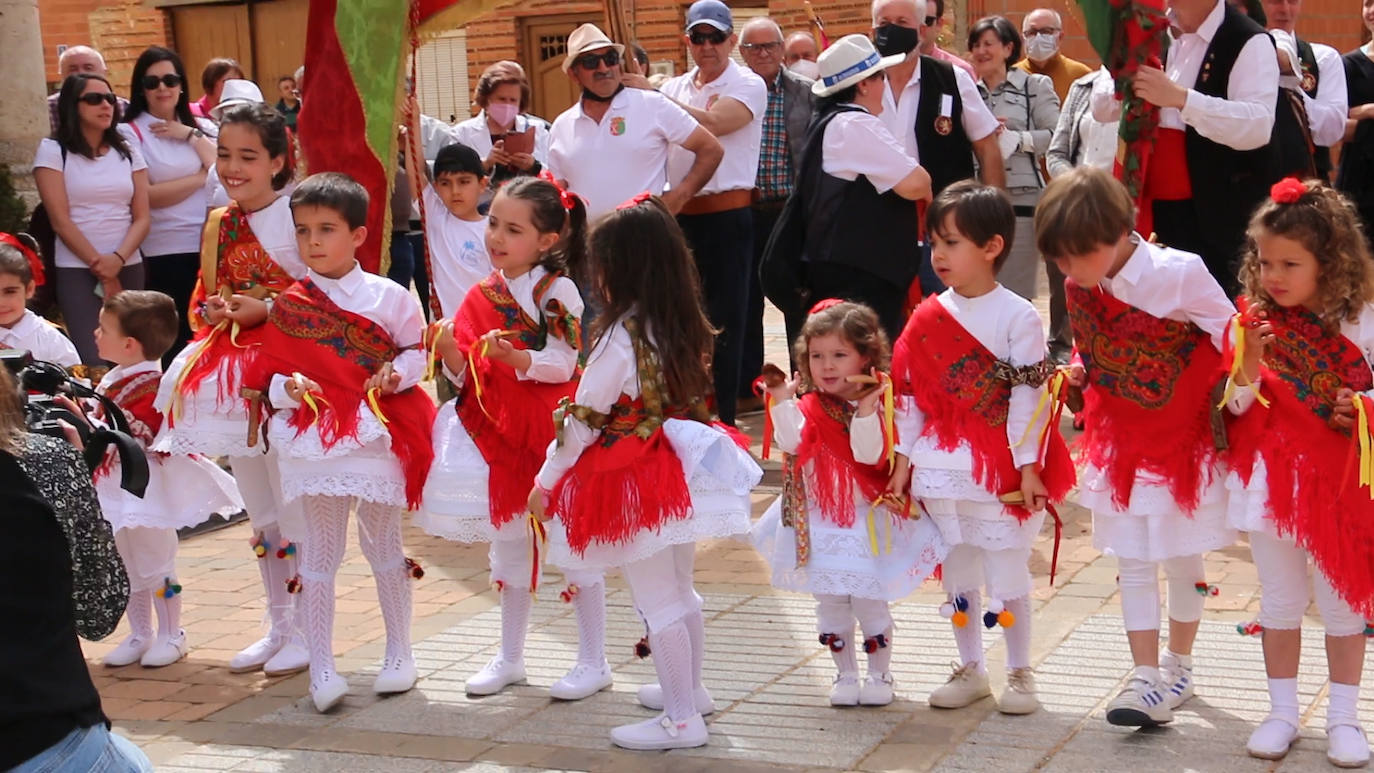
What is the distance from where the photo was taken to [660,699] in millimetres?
4730

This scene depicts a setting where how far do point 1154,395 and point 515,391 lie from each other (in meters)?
1.77

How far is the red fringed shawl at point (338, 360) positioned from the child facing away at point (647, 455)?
Answer: 2.03 ft

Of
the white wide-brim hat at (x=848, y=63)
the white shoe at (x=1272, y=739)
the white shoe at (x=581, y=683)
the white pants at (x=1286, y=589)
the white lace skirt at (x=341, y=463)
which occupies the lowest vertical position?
the white shoe at (x=581, y=683)

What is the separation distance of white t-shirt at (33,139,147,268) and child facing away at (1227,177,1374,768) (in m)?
5.44

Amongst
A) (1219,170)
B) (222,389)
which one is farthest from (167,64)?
(1219,170)

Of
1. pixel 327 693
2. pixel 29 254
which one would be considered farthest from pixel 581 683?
pixel 29 254

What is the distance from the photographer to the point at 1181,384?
429 cm

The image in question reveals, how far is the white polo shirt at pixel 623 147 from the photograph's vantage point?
7.35 meters

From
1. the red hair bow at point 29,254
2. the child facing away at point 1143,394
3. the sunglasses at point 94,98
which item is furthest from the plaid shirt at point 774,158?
the child facing away at point 1143,394

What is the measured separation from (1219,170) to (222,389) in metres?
3.34

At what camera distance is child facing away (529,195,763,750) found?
4.33m

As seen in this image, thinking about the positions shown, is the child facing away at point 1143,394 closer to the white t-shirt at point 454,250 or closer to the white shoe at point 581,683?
the white shoe at point 581,683

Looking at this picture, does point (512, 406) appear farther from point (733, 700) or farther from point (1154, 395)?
point (1154, 395)

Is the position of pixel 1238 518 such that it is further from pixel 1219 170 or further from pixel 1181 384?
pixel 1219 170
